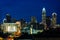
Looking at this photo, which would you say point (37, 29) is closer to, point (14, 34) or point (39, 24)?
point (39, 24)

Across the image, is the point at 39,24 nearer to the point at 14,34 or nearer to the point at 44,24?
the point at 44,24

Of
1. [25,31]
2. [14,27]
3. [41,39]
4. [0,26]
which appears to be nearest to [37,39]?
[41,39]

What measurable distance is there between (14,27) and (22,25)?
12 centimetres

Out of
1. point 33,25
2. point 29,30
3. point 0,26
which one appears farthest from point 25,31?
point 0,26

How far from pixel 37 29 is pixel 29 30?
10cm

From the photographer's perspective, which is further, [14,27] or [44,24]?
[44,24]

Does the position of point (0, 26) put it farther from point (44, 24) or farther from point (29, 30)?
point (44, 24)

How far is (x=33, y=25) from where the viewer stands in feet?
5.86

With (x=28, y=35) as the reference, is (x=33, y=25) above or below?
above

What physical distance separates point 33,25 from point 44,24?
13cm

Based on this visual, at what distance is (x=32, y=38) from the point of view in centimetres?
161

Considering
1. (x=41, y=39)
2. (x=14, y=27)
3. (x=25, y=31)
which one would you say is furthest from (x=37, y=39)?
(x=14, y=27)

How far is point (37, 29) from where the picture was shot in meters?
1.73

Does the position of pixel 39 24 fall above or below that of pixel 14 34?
above
